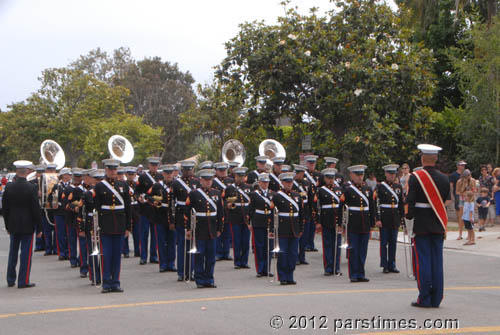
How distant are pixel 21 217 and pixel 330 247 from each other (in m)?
5.77

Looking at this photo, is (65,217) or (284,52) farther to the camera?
(284,52)

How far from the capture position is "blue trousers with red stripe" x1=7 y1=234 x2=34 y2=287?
37.1 feet

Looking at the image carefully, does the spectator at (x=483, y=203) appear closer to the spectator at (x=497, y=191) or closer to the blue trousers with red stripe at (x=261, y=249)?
the spectator at (x=497, y=191)

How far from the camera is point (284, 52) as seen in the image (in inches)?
863

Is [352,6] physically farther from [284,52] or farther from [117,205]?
[117,205]

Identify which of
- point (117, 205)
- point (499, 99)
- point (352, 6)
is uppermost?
point (352, 6)

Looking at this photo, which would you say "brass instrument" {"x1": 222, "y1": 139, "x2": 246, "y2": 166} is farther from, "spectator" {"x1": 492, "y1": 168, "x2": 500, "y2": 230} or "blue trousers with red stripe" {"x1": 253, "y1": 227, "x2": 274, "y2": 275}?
"spectator" {"x1": 492, "y1": 168, "x2": 500, "y2": 230}

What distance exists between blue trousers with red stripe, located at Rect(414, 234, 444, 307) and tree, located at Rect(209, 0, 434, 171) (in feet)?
41.8

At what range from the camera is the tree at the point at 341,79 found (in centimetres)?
2161

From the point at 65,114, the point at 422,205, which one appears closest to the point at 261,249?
the point at 422,205

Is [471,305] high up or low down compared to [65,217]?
down

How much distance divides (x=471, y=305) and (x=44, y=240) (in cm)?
1228

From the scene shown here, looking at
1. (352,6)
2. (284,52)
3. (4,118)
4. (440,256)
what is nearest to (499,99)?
(352,6)

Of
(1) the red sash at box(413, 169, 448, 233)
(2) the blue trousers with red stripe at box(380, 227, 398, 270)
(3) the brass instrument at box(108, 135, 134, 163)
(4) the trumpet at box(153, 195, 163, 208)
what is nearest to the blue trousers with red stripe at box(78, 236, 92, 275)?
(4) the trumpet at box(153, 195, 163, 208)
